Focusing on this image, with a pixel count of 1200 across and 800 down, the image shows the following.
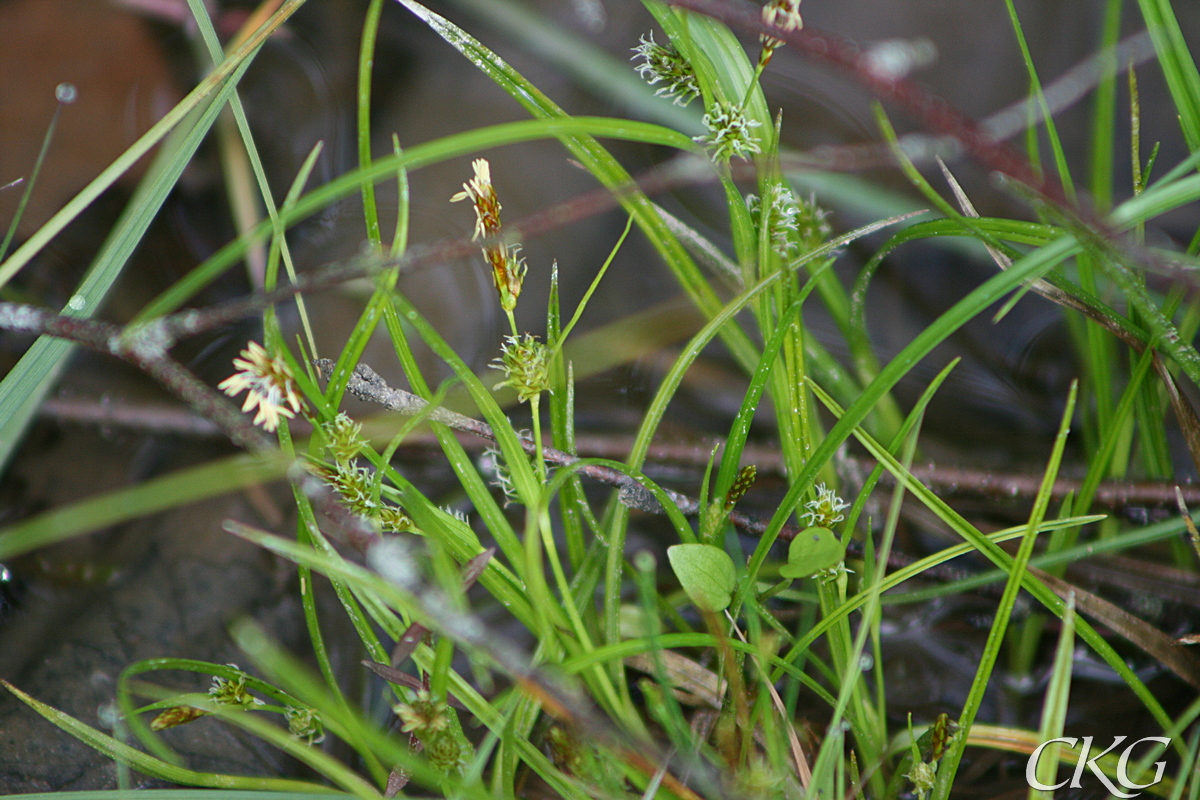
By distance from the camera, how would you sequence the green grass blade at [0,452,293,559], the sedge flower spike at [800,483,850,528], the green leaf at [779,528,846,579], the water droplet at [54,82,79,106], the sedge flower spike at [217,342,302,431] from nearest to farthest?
the sedge flower spike at [217,342,302,431] < the green leaf at [779,528,846,579] < the sedge flower spike at [800,483,850,528] < the green grass blade at [0,452,293,559] < the water droplet at [54,82,79,106]

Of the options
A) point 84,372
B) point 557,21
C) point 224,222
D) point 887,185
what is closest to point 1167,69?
point 887,185

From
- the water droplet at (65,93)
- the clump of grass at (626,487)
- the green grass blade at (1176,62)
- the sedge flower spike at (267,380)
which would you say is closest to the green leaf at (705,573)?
the clump of grass at (626,487)

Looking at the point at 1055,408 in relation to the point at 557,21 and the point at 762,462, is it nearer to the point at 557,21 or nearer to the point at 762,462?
the point at 762,462

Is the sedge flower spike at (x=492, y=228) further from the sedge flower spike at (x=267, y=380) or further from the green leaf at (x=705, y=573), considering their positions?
the green leaf at (x=705, y=573)

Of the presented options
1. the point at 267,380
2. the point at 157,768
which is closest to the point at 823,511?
the point at 267,380

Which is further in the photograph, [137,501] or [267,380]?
[137,501]

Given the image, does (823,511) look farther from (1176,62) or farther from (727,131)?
(1176,62)

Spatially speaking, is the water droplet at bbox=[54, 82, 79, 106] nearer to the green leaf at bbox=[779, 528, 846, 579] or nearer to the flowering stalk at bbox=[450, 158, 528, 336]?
the flowering stalk at bbox=[450, 158, 528, 336]

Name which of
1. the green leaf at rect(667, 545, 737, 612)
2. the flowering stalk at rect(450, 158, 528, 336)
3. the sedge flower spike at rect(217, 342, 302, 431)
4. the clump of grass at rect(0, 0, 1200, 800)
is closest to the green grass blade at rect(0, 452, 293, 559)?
the clump of grass at rect(0, 0, 1200, 800)
